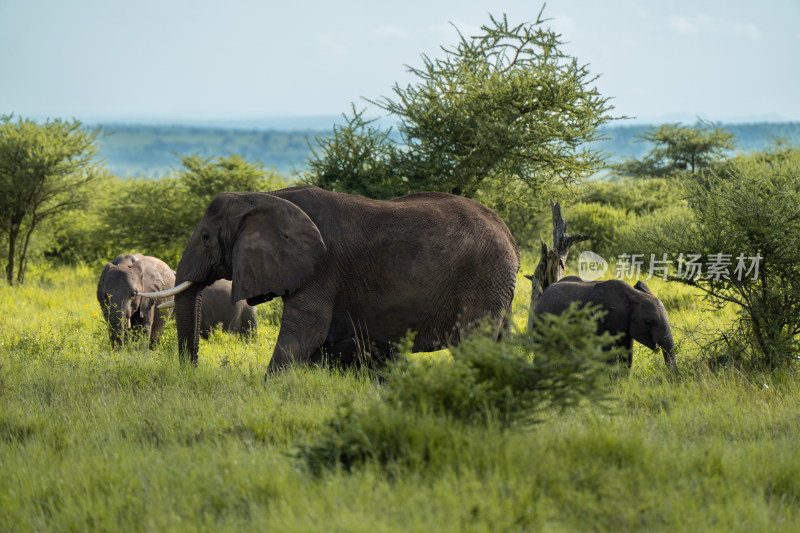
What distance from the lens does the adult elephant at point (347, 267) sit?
730 centimetres

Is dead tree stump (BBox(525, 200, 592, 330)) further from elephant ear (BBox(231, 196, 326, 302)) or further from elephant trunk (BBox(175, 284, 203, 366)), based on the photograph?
elephant trunk (BBox(175, 284, 203, 366))

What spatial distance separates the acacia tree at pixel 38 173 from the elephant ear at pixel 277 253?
14.2 meters

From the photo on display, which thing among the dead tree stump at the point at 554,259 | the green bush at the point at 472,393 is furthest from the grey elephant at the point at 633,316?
the green bush at the point at 472,393

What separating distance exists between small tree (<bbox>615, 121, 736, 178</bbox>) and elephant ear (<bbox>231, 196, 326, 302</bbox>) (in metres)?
25.0

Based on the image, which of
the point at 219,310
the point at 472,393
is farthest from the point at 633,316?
the point at 219,310

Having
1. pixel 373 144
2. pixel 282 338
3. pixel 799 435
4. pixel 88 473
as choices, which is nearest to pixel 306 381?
pixel 282 338

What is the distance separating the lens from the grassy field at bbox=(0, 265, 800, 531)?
4.12 meters

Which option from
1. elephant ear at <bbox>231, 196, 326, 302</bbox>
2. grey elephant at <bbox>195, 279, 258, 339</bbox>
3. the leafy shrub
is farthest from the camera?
grey elephant at <bbox>195, 279, 258, 339</bbox>

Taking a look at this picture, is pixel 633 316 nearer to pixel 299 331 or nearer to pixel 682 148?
pixel 299 331

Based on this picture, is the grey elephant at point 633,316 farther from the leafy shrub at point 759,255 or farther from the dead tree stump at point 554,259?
the dead tree stump at point 554,259

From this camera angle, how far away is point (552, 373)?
201 inches

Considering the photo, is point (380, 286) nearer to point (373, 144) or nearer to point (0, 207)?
point (373, 144)

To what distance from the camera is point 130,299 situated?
33.8ft

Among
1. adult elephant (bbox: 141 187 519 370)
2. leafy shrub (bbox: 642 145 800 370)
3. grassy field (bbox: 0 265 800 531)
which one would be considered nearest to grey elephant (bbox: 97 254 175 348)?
grassy field (bbox: 0 265 800 531)
